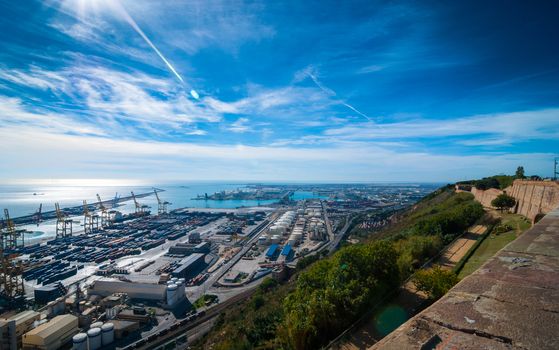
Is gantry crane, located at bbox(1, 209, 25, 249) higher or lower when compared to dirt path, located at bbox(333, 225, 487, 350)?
lower

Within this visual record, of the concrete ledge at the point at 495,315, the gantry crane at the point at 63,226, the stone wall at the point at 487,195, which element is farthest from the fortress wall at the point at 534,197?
the gantry crane at the point at 63,226

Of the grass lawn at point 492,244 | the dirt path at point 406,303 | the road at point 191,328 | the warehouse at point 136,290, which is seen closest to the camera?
the dirt path at point 406,303

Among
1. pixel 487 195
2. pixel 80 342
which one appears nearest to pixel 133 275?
pixel 80 342

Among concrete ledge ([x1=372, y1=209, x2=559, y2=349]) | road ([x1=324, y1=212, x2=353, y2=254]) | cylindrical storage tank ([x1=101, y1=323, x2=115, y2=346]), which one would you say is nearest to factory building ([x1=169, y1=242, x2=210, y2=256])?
road ([x1=324, y1=212, x2=353, y2=254])

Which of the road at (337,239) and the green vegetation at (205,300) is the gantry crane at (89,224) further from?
the road at (337,239)

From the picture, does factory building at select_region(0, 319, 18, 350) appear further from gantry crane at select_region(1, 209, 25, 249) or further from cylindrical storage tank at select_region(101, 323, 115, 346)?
gantry crane at select_region(1, 209, 25, 249)
